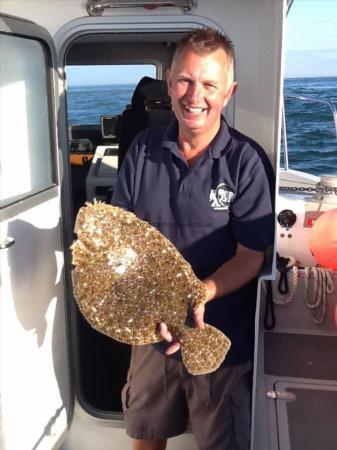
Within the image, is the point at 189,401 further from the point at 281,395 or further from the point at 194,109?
the point at 194,109

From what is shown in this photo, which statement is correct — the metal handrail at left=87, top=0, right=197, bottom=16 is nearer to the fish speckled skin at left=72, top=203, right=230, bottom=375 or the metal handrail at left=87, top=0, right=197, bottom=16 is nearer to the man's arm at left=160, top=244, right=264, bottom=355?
the fish speckled skin at left=72, top=203, right=230, bottom=375

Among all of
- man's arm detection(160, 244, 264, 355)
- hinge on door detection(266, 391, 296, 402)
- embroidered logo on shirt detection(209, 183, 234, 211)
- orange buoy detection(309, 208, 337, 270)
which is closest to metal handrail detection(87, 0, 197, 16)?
embroidered logo on shirt detection(209, 183, 234, 211)

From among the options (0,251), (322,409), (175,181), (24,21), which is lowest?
(322,409)

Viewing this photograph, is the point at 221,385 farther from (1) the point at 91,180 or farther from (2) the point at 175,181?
(1) the point at 91,180

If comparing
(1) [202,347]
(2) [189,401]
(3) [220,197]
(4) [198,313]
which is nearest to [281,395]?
(2) [189,401]

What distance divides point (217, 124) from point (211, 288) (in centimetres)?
70

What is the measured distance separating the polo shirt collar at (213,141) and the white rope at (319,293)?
2.43 metres

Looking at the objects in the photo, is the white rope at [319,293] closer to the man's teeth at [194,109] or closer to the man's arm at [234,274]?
the man's arm at [234,274]

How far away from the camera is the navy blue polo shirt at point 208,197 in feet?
7.26

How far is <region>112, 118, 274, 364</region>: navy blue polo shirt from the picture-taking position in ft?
7.26

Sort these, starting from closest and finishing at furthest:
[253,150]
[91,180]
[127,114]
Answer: [253,150] → [127,114] → [91,180]

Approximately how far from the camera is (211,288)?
214 cm

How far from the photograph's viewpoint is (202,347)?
2.13 meters

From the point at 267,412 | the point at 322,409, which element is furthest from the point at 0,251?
the point at 322,409
